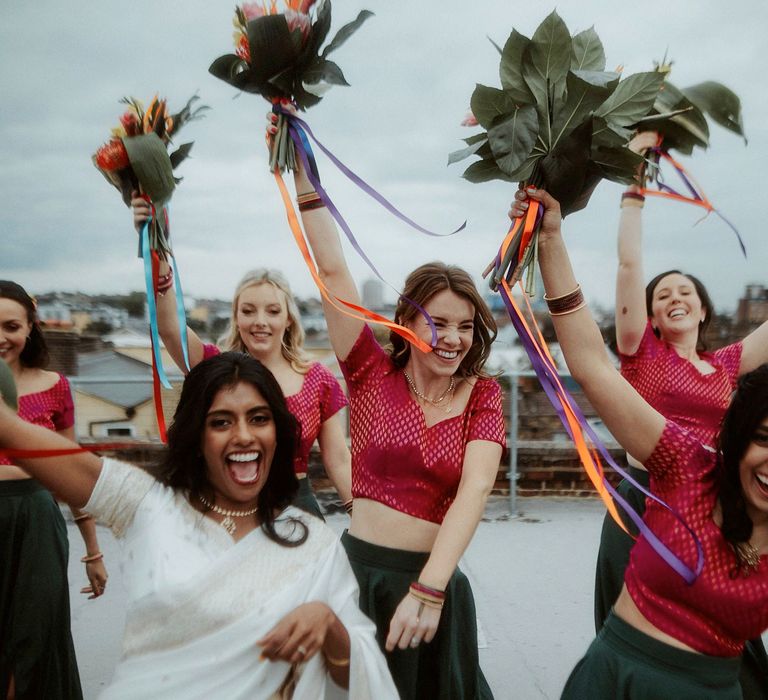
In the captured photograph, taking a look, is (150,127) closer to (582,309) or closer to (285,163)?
(285,163)

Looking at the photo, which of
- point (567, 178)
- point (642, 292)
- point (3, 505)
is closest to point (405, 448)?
point (567, 178)

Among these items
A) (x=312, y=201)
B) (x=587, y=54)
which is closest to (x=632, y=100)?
(x=587, y=54)

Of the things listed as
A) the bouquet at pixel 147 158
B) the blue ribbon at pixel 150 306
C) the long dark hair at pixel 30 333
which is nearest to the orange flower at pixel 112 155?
the bouquet at pixel 147 158

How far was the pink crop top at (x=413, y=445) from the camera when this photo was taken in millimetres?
1620

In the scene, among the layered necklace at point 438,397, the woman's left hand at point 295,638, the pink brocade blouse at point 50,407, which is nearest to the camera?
the woman's left hand at point 295,638

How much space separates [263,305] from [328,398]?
41cm

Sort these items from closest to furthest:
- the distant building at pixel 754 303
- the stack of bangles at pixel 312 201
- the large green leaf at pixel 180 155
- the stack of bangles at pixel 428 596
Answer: the stack of bangles at pixel 428 596, the stack of bangles at pixel 312 201, the large green leaf at pixel 180 155, the distant building at pixel 754 303

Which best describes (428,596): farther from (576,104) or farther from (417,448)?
(576,104)

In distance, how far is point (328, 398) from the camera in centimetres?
241

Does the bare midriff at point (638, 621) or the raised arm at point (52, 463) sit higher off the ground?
the raised arm at point (52, 463)

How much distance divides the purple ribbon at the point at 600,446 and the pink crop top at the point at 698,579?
0.02m

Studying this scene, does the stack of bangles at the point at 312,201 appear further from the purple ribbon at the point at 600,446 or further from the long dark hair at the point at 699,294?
the long dark hair at the point at 699,294

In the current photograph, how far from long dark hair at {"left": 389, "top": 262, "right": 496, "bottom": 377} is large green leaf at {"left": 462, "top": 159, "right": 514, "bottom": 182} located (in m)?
0.38

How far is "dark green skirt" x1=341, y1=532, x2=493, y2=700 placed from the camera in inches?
63.7
